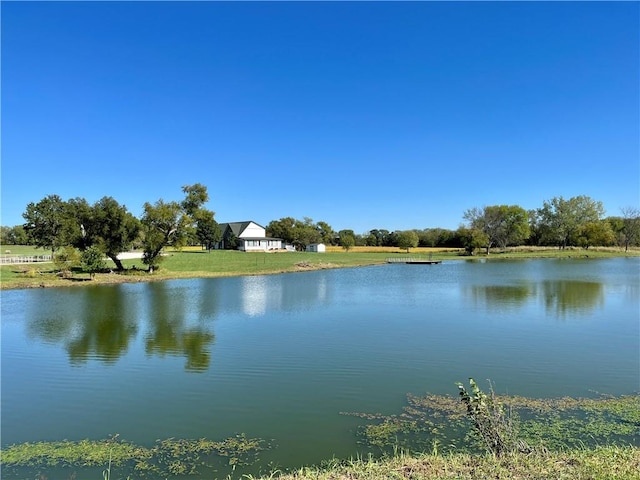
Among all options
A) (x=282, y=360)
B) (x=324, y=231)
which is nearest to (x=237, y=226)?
(x=324, y=231)

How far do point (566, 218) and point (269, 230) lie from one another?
59.4m

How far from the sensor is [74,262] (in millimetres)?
32125

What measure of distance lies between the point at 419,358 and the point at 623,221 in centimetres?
9119

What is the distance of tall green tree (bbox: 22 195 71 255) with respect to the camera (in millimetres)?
34625

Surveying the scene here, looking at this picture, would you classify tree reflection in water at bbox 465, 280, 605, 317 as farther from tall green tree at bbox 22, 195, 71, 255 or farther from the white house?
the white house

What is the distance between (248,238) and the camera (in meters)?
79.4

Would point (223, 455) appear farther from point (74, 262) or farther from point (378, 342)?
point (74, 262)

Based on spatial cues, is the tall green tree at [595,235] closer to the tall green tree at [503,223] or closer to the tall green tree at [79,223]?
the tall green tree at [503,223]

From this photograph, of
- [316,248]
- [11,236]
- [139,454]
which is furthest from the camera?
[11,236]

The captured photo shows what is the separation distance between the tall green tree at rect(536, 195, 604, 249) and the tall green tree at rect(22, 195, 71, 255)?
264ft

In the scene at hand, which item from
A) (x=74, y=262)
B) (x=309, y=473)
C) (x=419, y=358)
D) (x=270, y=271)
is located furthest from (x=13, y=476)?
(x=270, y=271)

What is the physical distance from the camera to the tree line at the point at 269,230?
3406 centimetres

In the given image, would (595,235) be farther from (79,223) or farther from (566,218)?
(79,223)

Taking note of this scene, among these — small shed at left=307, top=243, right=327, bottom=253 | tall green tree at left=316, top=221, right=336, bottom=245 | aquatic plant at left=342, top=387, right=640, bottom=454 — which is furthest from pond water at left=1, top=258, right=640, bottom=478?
tall green tree at left=316, top=221, right=336, bottom=245
